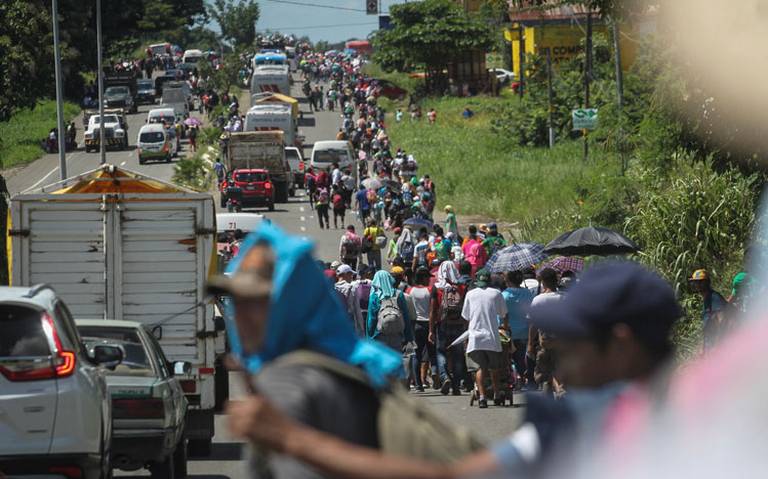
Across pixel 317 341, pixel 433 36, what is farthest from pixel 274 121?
pixel 317 341

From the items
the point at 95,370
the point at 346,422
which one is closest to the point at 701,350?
the point at 95,370

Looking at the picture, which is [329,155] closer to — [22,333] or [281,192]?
[281,192]

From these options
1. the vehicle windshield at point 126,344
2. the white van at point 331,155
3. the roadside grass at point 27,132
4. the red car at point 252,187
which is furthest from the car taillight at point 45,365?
the roadside grass at point 27,132

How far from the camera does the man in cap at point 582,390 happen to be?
3.54 meters

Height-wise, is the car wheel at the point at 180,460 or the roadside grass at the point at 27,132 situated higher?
the car wheel at the point at 180,460

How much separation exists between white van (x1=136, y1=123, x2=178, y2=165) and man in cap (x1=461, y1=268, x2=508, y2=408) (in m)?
52.8

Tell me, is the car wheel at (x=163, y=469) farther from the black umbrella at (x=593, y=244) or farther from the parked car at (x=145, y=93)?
the parked car at (x=145, y=93)

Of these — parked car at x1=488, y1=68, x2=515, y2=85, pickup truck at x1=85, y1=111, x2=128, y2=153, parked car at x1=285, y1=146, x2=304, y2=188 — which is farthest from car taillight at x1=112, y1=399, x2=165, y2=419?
parked car at x1=488, y1=68, x2=515, y2=85

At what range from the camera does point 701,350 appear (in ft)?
57.1

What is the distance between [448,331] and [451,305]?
12.1 inches

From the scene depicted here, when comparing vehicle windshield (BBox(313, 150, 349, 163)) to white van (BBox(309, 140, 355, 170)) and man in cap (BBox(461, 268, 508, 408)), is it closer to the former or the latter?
white van (BBox(309, 140, 355, 170))

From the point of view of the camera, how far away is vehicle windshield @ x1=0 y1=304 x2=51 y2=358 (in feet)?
31.6

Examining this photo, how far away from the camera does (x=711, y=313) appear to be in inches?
626

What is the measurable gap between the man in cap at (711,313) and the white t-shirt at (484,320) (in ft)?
7.23
